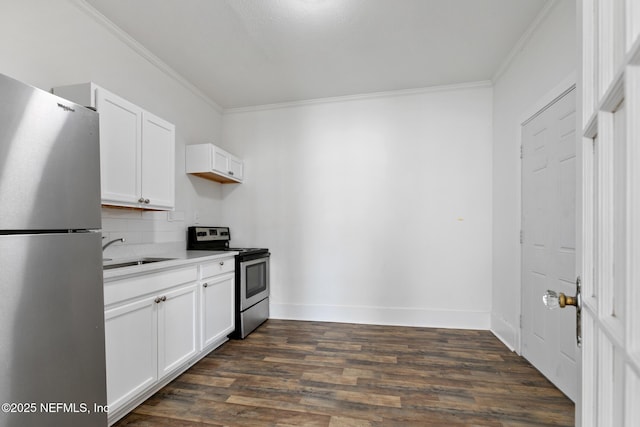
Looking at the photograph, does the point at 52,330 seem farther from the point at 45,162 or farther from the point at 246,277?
the point at 246,277

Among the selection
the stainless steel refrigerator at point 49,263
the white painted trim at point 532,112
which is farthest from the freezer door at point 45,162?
the white painted trim at point 532,112

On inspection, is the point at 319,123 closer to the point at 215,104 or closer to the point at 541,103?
the point at 215,104

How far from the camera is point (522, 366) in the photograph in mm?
2408

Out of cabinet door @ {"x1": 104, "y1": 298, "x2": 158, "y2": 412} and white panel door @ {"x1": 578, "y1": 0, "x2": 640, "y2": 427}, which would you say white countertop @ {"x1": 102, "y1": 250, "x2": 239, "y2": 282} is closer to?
cabinet door @ {"x1": 104, "y1": 298, "x2": 158, "y2": 412}

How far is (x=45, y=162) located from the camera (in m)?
1.08

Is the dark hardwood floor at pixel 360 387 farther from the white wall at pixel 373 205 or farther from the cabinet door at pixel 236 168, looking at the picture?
the cabinet door at pixel 236 168

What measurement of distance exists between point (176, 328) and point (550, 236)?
9.26 feet

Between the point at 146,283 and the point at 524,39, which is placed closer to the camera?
the point at 146,283

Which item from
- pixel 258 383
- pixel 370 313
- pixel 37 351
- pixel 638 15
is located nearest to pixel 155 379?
pixel 258 383

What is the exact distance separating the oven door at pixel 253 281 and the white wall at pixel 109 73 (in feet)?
2.44

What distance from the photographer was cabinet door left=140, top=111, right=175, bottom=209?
227cm

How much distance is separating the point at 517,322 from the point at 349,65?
2.83m

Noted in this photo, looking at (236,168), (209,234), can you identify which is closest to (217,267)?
(209,234)

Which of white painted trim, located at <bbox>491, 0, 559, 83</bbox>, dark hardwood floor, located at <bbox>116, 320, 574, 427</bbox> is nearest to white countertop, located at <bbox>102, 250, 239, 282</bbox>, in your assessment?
dark hardwood floor, located at <bbox>116, 320, 574, 427</bbox>
